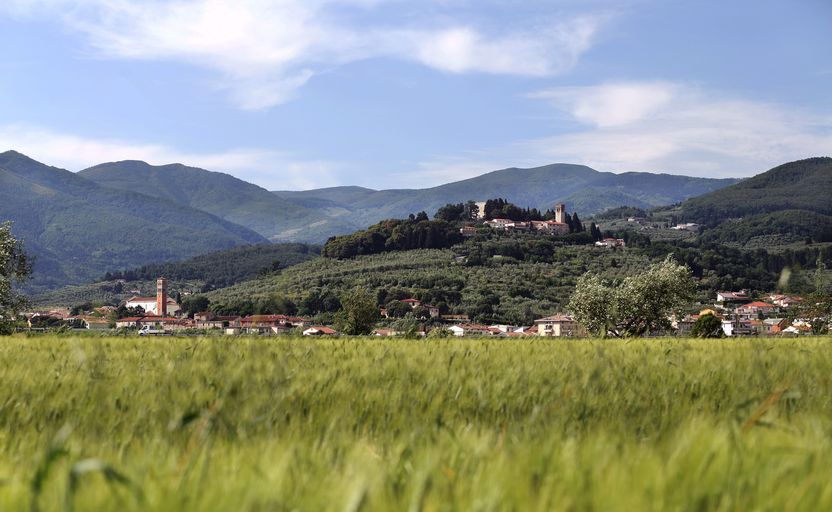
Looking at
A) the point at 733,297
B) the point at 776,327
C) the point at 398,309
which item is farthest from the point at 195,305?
the point at 776,327

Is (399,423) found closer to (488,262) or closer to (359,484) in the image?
(359,484)

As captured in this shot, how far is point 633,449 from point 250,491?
152 centimetres

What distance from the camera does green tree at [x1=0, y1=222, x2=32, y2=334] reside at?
3844 centimetres

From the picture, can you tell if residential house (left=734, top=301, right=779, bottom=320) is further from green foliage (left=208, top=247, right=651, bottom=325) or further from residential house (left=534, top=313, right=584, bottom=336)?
residential house (left=534, top=313, right=584, bottom=336)

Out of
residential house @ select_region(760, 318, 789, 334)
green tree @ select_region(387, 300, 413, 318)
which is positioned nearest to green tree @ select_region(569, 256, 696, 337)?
residential house @ select_region(760, 318, 789, 334)

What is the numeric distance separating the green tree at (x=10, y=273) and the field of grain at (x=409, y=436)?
35585mm

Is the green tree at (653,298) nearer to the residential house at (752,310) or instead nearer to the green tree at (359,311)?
the green tree at (359,311)

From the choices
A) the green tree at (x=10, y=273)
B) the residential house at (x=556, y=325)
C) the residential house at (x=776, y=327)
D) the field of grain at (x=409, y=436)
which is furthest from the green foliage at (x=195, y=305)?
the field of grain at (x=409, y=436)

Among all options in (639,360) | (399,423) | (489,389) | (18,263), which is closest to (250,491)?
(399,423)

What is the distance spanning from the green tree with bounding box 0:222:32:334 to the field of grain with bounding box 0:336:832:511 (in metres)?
35.6

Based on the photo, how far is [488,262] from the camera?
616 feet

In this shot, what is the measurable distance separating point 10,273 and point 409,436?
41.3m

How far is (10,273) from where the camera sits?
39.6m

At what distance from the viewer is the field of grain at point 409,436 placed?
81.2 inches
